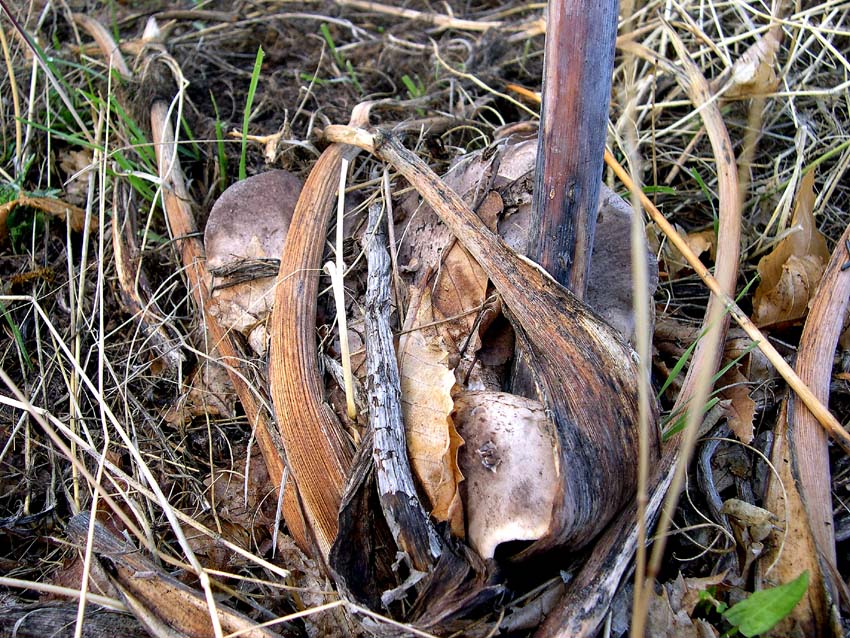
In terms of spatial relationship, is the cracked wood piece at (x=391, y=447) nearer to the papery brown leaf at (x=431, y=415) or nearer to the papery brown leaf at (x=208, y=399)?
the papery brown leaf at (x=431, y=415)

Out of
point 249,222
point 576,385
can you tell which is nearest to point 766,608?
point 576,385

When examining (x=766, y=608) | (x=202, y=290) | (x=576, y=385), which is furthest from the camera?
(x=202, y=290)

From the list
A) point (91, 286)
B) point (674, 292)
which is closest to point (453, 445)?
→ point (674, 292)

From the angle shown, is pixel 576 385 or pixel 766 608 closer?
pixel 766 608

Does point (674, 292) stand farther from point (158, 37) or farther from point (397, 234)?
point (158, 37)

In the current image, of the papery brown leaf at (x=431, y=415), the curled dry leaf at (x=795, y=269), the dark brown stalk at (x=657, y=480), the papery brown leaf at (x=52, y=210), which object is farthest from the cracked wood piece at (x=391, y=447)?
the papery brown leaf at (x=52, y=210)

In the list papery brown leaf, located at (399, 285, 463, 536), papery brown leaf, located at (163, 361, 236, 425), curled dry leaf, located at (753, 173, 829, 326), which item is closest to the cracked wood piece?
papery brown leaf, located at (399, 285, 463, 536)

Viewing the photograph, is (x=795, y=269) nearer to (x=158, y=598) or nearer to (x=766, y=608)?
(x=766, y=608)

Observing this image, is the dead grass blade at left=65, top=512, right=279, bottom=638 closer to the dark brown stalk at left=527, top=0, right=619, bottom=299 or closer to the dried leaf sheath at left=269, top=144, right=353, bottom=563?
the dried leaf sheath at left=269, top=144, right=353, bottom=563
